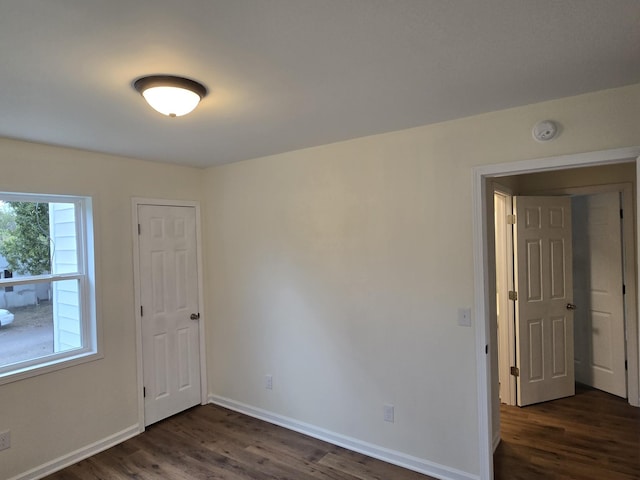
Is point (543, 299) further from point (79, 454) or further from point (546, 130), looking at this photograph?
point (79, 454)

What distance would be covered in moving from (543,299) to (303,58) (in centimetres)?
347

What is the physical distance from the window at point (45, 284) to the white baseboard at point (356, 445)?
58.6 inches

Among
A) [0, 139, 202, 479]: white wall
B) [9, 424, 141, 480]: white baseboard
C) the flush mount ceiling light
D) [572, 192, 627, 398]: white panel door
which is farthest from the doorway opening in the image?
[9, 424, 141, 480]: white baseboard

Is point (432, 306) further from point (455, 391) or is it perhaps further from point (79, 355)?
point (79, 355)

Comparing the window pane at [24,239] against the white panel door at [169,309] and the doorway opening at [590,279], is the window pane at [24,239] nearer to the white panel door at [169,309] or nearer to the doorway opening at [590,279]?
the white panel door at [169,309]

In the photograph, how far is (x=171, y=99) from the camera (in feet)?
5.98

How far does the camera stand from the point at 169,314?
3.74 m

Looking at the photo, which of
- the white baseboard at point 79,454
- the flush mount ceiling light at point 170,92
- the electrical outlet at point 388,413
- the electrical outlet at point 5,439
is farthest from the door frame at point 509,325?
the electrical outlet at point 5,439

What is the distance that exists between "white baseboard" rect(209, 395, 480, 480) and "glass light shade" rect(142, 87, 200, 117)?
2719 mm

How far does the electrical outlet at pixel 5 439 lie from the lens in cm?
265

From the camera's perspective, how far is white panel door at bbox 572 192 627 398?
12.8 ft

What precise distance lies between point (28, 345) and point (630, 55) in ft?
13.5

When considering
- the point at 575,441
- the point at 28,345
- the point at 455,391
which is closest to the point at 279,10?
the point at 455,391

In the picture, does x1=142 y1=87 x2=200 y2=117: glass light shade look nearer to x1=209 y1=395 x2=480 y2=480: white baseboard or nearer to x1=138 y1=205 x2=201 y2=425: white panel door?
x1=138 y1=205 x2=201 y2=425: white panel door
